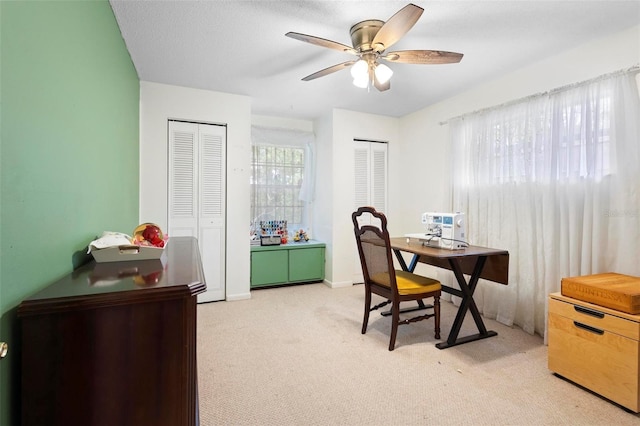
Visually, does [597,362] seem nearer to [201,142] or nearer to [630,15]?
[630,15]

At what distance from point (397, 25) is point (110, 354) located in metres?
1.96

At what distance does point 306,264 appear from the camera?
4.15m

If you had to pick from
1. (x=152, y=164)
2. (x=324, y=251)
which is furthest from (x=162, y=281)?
(x=324, y=251)

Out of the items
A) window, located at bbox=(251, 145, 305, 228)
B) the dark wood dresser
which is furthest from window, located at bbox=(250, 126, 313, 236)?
the dark wood dresser

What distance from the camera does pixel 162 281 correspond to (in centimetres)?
91

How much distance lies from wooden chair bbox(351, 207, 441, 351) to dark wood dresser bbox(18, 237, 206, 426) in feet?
5.24

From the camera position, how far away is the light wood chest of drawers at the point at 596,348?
1.58 meters

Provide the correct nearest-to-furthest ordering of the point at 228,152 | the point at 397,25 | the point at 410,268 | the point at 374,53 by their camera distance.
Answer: the point at 397,25 → the point at 374,53 → the point at 410,268 → the point at 228,152

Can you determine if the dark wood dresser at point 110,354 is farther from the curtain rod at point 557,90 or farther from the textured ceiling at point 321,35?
the curtain rod at point 557,90

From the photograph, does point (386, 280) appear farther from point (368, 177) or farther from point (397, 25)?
point (368, 177)

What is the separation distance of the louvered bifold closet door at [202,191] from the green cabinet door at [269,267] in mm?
477

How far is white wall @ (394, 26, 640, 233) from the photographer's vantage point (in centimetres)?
220

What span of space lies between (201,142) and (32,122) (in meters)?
2.58

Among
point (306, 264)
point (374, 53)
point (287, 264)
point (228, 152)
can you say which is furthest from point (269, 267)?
point (374, 53)
